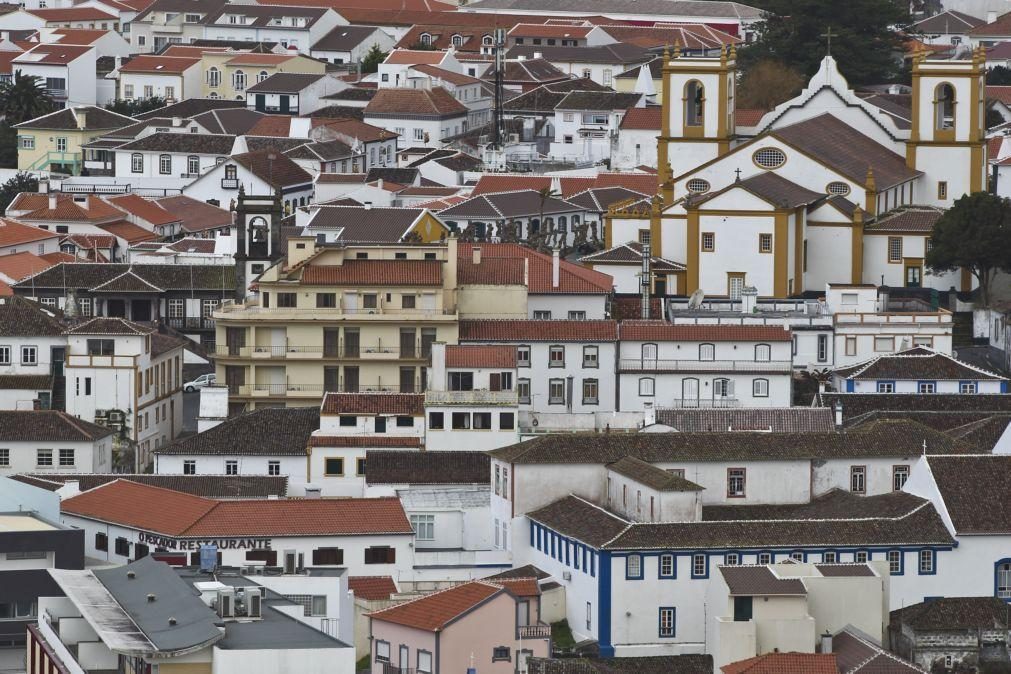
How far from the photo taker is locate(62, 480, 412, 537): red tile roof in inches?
3024

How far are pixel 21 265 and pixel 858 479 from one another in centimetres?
4029

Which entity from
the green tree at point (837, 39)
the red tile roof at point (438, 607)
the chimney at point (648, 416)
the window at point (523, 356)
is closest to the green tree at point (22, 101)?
the green tree at point (837, 39)

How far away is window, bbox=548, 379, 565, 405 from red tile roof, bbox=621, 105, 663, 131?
45.2 metres

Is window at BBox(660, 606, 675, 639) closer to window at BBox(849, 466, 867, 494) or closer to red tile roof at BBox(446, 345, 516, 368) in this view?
window at BBox(849, 466, 867, 494)

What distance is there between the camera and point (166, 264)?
10750 cm

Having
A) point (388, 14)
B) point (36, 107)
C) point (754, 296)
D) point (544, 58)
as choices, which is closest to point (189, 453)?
point (754, 296)

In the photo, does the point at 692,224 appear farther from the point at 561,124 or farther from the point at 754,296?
the point at 561,124

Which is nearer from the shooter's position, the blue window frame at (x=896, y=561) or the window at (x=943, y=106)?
the blue window frame at (x=896, y=561)

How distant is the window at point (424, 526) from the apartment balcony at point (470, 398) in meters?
6.20

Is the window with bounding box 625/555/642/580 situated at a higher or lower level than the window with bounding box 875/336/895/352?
lower

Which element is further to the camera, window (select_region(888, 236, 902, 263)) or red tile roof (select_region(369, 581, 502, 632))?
window (select_region(888, 236, 902, 263))

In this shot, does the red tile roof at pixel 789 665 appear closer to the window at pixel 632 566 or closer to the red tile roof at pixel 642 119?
the window at pixel 632 566

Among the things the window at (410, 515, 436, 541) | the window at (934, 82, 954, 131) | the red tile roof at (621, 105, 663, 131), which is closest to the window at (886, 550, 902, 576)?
the window at (410, 515, 436, 541)

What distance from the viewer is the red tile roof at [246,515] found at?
252 feet
